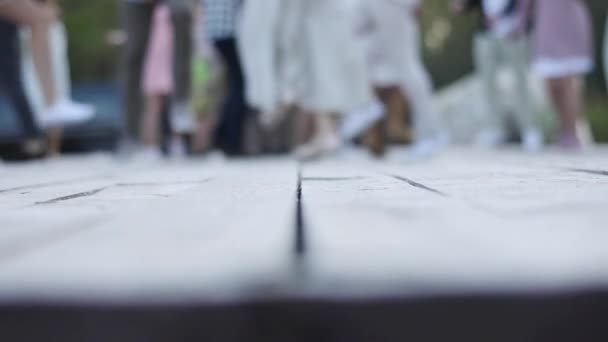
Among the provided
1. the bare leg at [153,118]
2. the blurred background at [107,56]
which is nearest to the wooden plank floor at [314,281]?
the bare leg at [153,118]

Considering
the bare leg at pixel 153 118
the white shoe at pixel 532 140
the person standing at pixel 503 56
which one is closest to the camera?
the person standing at pixel 503 56

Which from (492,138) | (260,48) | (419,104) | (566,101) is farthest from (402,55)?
(492,138)

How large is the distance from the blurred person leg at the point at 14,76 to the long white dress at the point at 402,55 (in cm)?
163

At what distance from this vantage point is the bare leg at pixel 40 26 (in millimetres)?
2602

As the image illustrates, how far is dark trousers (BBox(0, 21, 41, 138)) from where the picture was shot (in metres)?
2.70

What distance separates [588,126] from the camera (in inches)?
201

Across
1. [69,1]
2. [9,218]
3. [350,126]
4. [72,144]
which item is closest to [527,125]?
[350,126]

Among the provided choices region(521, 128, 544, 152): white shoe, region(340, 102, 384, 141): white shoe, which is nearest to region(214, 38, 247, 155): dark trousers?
region(340, 102, 384, 141): white shoe

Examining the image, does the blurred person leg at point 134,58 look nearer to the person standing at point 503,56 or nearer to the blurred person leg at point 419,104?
the blurred person leg at point 419,104

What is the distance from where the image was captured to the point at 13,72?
2764mm

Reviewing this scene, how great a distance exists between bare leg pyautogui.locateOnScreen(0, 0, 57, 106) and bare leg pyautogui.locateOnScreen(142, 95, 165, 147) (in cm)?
86

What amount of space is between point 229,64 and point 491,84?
1944 millimetres

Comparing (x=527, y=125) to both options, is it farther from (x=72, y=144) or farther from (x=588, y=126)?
(x=72, y=144)

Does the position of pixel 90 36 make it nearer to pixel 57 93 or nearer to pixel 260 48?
pixel 57 93
